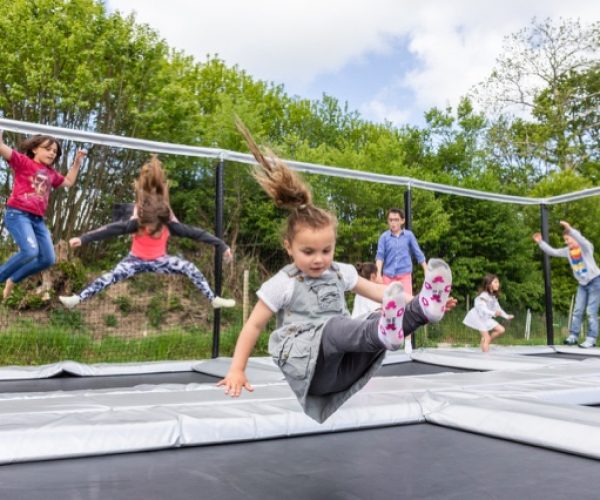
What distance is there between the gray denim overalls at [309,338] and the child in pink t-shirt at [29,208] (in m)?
1.71

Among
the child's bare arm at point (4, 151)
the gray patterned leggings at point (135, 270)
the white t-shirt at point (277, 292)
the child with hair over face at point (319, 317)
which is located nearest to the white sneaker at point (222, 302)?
the gray patterned leggings at point (135, 270)

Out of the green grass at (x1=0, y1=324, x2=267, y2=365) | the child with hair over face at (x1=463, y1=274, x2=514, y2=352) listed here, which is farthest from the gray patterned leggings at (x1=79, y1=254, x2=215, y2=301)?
the child with hair over face at (x1=463, y1=274, x2=514, y2=352)

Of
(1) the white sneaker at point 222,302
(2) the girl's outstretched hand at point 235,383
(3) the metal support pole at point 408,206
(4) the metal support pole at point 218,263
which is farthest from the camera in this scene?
(3) the metal support pole at point 408,206

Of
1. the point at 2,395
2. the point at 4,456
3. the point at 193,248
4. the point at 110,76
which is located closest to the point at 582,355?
the point at 193,248

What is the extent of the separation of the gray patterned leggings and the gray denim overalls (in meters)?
1.67

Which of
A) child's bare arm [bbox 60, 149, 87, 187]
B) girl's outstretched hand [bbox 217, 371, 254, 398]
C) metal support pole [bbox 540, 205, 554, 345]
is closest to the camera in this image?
girl's outstretched hand [bbox 217, 371, 254, 398]

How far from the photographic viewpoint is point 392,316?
3.88ft

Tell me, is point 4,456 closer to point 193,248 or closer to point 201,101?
point 193,248

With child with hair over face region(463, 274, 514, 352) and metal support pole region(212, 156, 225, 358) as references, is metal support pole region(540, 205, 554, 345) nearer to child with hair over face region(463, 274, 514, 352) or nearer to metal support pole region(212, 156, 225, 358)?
child with hair over face region(463, 274, 514, 352)

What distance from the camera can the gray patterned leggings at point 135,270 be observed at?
310 cm

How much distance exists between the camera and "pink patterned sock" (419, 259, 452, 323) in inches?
48.2

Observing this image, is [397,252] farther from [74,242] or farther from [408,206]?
[74,242]

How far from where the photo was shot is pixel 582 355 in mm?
4473

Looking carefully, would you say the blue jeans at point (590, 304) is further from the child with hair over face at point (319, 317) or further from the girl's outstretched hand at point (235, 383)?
the girl's outstretched hand at point (235, 383)
